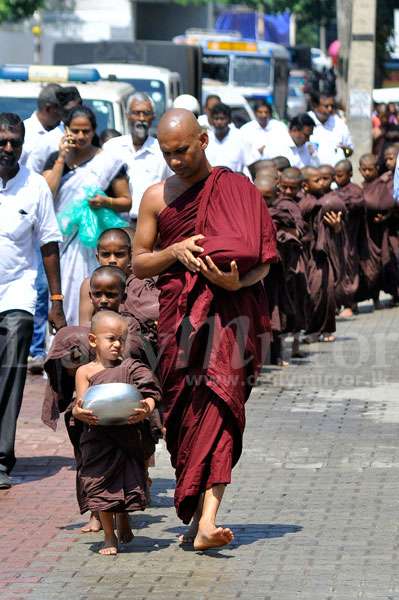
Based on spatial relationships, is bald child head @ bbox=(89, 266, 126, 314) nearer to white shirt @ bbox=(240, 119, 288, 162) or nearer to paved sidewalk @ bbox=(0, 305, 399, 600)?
paved sidewalk @ bbox=(0, 305, 399, 600)

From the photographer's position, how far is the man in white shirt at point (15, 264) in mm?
8703

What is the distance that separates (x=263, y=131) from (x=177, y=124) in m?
11.5

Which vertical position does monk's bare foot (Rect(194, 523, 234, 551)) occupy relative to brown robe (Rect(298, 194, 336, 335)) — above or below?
above

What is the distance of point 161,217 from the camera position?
7023 mm

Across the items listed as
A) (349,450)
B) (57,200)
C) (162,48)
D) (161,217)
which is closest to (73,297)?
(57,200)

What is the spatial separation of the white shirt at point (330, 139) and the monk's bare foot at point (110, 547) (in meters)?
11.6

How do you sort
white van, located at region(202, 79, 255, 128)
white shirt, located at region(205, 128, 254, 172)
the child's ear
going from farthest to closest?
white van, located at region(202, 79, 255, 128) → white shirt, located at region(205, 128, 254, 172) → the child's ear

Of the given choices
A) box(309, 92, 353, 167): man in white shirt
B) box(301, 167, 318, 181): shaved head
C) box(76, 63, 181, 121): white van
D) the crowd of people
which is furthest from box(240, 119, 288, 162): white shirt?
the crowd of people

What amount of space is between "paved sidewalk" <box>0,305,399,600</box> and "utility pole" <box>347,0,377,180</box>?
31.9ft

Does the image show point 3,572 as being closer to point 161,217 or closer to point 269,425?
point 161,217

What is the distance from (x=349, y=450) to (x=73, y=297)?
8.09 feet

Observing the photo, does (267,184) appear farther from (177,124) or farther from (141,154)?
(177,124)

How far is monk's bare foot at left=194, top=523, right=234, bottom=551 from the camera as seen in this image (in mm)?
6723

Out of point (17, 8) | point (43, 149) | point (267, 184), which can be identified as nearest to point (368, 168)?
point (267, 184)
